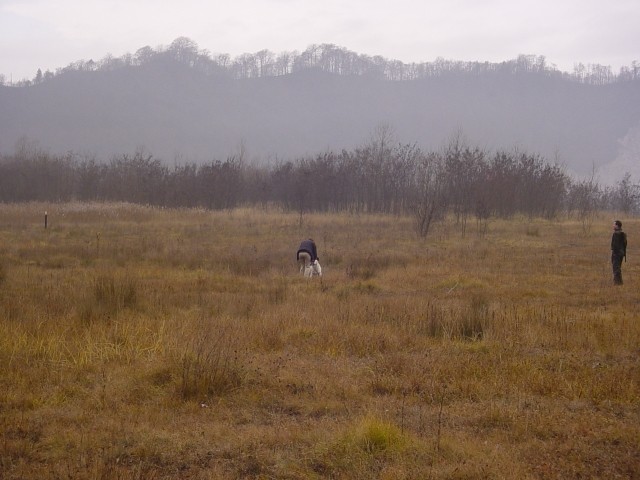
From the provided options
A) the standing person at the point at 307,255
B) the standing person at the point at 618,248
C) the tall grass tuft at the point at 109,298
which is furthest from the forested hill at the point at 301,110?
the tall grass tuft at the point at 109,298

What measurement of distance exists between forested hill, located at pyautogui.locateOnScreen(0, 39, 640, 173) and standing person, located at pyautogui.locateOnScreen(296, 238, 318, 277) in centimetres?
8754

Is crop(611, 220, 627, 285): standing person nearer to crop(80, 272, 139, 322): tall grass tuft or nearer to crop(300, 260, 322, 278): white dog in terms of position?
crop(300, 260, 322, 278): white dog

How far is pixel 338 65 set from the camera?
471 ft

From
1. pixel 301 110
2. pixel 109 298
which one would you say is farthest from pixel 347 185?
pixel 301 110

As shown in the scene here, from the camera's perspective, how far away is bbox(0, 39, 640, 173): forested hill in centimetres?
11025

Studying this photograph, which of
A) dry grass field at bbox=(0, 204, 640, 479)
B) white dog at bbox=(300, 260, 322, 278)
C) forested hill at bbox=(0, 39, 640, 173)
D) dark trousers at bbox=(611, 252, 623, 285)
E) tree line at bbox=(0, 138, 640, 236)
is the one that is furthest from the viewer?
forested hill at bbox=(0, 39, 640, 173)

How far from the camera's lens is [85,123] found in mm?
110688

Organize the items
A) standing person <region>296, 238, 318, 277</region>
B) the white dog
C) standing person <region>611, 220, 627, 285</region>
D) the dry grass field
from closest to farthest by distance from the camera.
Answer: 1. the dry grass field
2. standing person <region>611, 220, 627, 285</region>
3. the white dog
4. standing person <region>296, 238, 318, 277</region>

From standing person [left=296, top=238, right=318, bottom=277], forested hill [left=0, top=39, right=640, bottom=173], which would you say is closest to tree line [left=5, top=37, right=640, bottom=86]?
forested hill [left=0, top=39, right=640, bottom=173]

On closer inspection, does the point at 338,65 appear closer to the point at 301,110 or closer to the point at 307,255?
the point at 301,110

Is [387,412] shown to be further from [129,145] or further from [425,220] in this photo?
[129,145]

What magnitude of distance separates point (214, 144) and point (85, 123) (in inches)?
935

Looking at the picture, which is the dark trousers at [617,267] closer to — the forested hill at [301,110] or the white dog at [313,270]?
the white dog at [313,270]

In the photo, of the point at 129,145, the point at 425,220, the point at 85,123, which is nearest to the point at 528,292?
the point at 425,220
